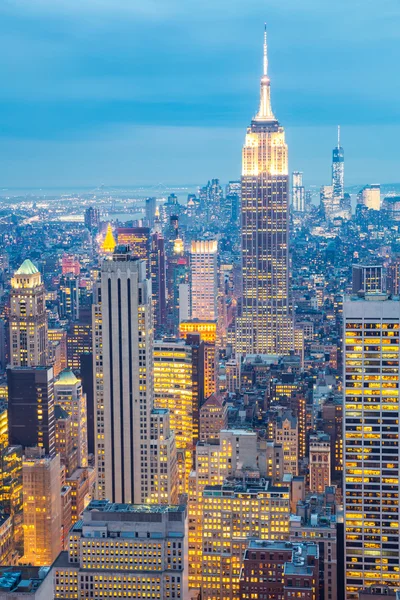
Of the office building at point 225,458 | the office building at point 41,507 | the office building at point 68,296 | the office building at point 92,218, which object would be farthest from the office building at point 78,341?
the office building at point 225,458

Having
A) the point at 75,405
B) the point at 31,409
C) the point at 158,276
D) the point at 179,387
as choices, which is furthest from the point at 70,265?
the point at 31,409

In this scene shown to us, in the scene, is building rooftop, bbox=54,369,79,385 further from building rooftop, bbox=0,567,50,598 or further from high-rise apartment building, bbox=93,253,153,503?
building rooftop, bbox=0,567,50,598

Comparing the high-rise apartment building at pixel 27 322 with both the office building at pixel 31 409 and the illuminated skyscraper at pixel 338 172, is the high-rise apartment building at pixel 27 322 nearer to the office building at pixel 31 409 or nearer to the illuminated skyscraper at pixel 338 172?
the office building at pixel 31 409

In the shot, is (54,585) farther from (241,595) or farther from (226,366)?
(226,366)

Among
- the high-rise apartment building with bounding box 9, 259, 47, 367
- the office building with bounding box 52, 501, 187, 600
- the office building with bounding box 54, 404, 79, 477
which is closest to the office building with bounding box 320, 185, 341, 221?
the high-rise apartment building with bounding box 9, 259, 47, 367

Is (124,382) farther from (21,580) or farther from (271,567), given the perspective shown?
(21,580)

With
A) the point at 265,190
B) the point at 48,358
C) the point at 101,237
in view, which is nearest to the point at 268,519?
the point at 48,358
